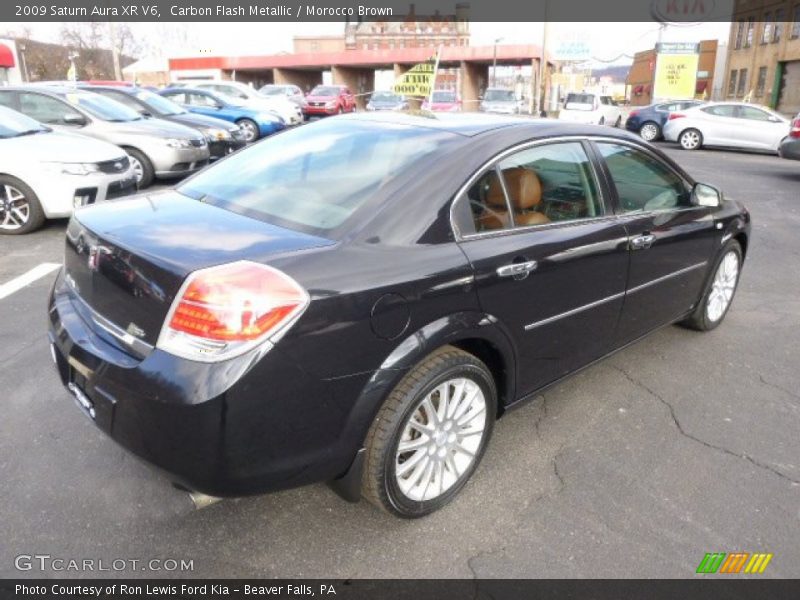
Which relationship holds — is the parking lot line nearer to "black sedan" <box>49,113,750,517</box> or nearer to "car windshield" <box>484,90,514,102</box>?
"black sedan" <box>49,113,750,517</box>

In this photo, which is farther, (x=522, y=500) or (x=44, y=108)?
(x=44, y=108)

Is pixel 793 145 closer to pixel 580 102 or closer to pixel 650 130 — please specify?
pixel 650 130

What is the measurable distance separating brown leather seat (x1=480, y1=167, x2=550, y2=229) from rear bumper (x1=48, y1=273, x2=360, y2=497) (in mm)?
1114

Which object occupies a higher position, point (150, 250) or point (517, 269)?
point (150, 250)

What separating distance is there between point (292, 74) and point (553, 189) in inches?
2183

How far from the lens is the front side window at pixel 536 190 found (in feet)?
8.91

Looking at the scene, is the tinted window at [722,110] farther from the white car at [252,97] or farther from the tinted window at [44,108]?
the tinted window at [44,108]

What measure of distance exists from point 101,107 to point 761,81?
3942cm

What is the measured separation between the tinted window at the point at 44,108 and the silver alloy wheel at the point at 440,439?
8.78 metres

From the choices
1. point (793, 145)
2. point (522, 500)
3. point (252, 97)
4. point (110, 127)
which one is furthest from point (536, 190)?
point (252, 97)

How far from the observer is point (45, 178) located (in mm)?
6727

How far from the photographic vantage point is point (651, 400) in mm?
3654

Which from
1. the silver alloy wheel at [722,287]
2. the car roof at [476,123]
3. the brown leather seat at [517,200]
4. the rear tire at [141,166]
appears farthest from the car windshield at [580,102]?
the brown leather seat at [517,200]

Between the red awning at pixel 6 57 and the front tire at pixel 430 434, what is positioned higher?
the red awning at pixel 6 57
